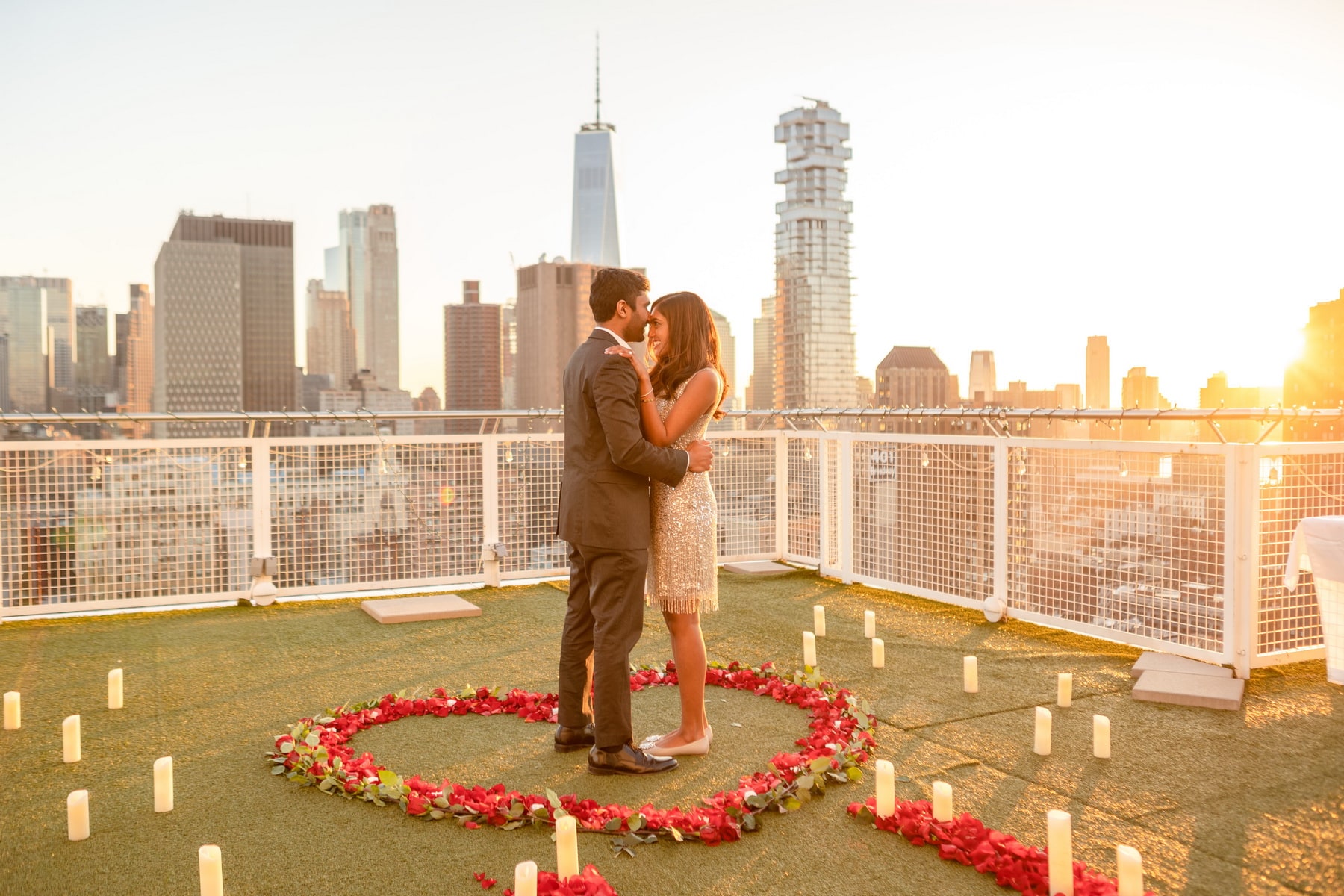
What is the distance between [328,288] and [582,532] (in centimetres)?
12901

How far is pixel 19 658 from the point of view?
618cm

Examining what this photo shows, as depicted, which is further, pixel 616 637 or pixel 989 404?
pixel 989 404

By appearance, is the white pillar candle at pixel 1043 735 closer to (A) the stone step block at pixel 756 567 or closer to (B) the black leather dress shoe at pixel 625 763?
(B) the black leather dress shoe at pixel 625 763

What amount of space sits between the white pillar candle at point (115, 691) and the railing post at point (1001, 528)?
5.59 m

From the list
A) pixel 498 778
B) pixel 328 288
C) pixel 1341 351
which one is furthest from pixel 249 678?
pixel 328 288

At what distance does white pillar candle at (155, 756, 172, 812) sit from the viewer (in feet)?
11.6

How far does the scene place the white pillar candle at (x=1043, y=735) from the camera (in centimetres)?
412

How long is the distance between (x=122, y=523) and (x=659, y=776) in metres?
5.72

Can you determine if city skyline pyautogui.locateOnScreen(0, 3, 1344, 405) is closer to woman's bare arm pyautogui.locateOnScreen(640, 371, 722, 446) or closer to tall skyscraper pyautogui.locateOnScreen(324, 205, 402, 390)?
woman's bare arm pyautogui.locateOnScreen(640, 371, 722, 446)

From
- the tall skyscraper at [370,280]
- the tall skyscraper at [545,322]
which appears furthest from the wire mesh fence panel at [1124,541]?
the tall skyscraper at [370,280]

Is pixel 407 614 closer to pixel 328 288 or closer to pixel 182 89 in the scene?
pixel 182 89

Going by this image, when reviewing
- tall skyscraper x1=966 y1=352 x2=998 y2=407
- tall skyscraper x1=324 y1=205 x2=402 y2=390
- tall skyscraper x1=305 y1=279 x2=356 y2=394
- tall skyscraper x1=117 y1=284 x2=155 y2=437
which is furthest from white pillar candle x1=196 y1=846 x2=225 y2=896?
tall skyscraper x1=324 y1=205 x2=402 y2=390

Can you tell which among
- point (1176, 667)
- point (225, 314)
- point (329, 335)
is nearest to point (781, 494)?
point (1176, 667)

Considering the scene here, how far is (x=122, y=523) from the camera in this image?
24.9ft
